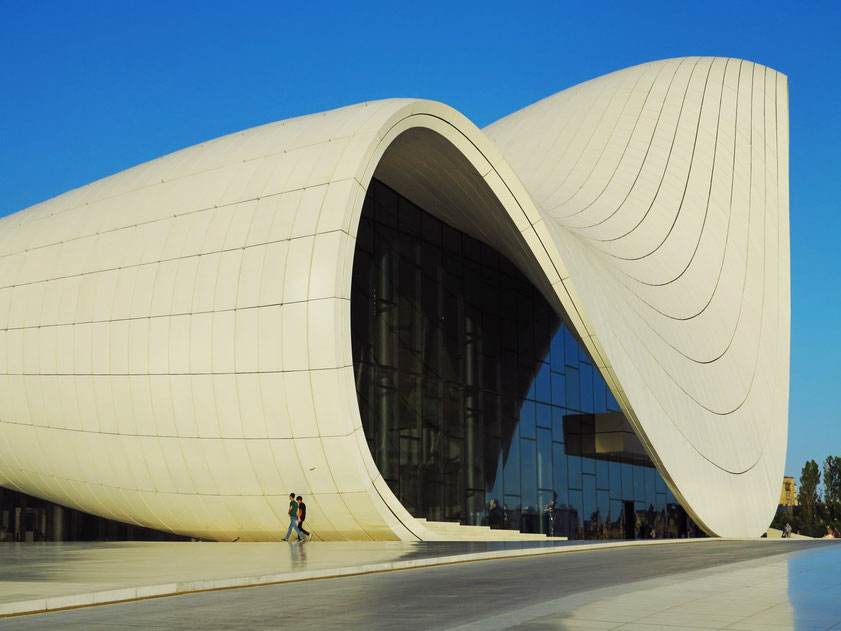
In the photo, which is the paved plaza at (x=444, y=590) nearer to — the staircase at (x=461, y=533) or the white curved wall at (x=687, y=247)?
the staircase at (x=461, y=533)

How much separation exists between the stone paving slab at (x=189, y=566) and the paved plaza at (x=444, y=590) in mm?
31

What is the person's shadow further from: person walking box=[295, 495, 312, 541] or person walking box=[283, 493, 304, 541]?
person walking box=[295, 495, 312, 541]

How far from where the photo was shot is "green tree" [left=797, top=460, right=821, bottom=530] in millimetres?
74812

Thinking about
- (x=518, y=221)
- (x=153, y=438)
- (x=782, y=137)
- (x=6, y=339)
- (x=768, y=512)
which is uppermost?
(x=782, y=137)

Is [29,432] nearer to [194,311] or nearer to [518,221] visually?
[194,311]

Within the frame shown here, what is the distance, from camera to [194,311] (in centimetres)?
1986

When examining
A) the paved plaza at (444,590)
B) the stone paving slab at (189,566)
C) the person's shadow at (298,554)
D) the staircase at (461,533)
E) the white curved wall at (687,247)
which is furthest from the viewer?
the white curved wall at (687,247)

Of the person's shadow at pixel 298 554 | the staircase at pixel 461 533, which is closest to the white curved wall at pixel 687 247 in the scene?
the staircase at pixel 461 533

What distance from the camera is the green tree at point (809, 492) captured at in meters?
74.8

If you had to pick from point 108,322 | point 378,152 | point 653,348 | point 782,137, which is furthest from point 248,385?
point 782,137

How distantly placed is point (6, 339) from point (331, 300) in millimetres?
9340

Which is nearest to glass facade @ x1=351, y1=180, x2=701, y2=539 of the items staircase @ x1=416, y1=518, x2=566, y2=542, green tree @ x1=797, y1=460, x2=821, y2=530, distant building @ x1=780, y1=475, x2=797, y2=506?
staircase @ x1=416, y1=518, x2=566, y2=542

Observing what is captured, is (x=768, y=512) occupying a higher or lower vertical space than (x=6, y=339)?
lower

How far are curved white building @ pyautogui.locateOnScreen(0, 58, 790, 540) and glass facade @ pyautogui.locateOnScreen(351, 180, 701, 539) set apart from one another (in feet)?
0.35
